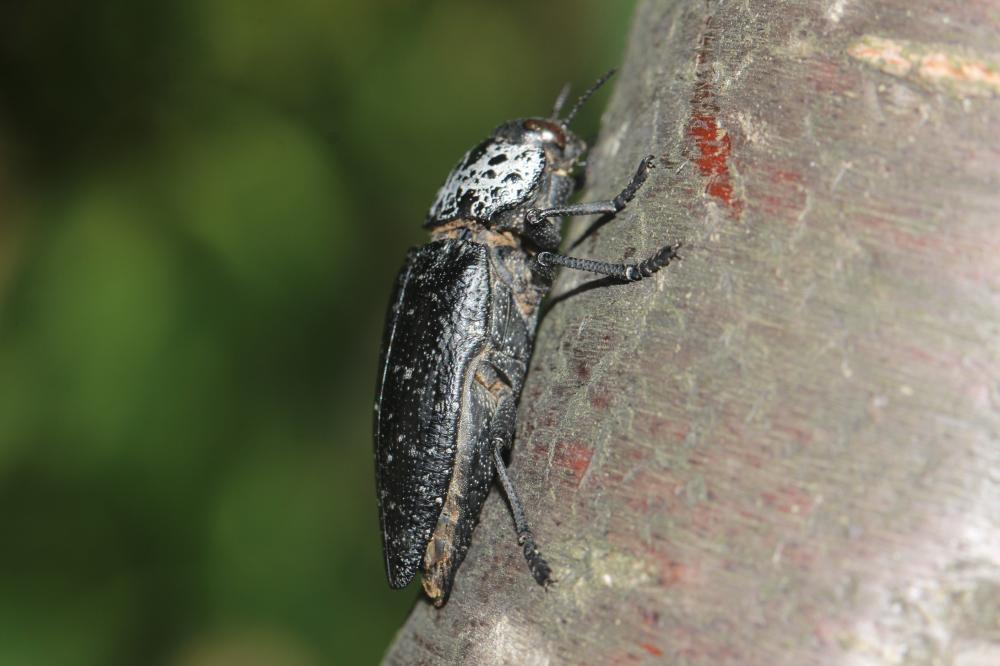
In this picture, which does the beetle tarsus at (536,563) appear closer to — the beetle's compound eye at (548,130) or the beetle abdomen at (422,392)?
the beetle abdomen at (422,392)

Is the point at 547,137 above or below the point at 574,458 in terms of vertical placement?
below

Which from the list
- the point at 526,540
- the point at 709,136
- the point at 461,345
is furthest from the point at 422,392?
the point at 709,136

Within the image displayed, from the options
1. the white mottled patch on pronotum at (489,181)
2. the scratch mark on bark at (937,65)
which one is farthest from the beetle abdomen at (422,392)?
the scratch mark on bark at (937,65)

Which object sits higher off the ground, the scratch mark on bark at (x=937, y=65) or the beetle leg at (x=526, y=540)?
the scratch mark on bark at (x=937, y=65)

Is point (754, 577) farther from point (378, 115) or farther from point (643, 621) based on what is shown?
point (378, 115)

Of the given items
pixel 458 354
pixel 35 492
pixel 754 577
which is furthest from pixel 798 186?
pixel 35 492

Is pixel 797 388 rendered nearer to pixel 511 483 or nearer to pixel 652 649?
pixel 652 649

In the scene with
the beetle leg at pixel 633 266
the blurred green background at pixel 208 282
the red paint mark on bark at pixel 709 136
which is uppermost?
the red paint mark on bark at pixel 709 136
